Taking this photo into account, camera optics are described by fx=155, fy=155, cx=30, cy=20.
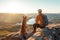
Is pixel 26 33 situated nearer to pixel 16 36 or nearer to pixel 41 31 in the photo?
pixel 16 36

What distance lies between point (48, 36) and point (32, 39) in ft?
3.95

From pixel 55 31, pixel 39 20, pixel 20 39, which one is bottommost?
pixel 20 39

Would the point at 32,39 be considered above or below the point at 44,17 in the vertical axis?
below

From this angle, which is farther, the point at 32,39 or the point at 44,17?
the point at 44,17

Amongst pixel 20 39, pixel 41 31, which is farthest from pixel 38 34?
pixel 20 39

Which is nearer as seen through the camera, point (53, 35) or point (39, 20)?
point (53, 35)

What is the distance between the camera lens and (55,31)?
12.3m

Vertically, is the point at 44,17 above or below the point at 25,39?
above

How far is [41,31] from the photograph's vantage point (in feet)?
39.4

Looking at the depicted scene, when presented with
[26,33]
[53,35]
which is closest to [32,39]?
[53,35]

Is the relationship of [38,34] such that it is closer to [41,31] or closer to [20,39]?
[41,31]

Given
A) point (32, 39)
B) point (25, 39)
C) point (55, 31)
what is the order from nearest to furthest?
1. point (32, 39)
2. point (55, 31)
3. point (25, 39)

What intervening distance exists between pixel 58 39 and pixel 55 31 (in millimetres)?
878

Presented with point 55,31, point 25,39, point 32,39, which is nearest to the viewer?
point 32,39
